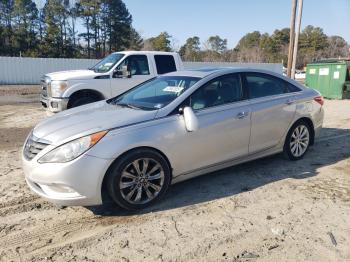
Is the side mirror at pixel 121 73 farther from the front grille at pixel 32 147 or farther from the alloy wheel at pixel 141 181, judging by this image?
the alloy wheel at pixel 141 181

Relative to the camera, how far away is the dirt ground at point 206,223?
10.8 feet

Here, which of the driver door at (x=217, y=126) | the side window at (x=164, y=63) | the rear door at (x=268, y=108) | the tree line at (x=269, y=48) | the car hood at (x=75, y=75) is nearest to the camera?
the driver door at (x=217, y=126)

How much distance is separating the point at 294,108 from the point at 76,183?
3.59 metres

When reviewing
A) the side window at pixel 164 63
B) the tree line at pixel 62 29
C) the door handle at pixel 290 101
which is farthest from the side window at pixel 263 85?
the tree line at pixel 62 29

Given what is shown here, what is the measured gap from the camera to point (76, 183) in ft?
12.1

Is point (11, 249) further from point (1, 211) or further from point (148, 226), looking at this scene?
point (148, 226)

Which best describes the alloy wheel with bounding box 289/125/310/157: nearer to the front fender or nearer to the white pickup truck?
the white pickup truck

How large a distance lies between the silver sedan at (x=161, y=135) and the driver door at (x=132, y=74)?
3670 millimetres

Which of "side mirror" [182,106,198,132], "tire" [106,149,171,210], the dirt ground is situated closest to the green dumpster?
the dirt ground

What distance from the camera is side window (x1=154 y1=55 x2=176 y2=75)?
382 inches

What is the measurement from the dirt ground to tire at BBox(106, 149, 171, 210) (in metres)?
0.15

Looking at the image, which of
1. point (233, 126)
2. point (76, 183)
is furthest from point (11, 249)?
point (233, 126)

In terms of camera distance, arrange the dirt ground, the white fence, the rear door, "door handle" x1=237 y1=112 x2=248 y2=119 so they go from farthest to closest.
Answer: the white fence
the rear door
"door handle" x1=237 y1=112 x2=248 y2=119
the dirt ground

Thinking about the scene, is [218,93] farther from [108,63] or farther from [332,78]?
[332,78]
